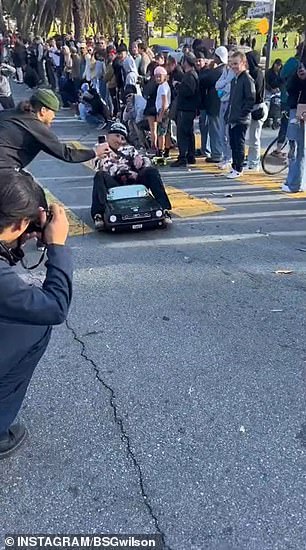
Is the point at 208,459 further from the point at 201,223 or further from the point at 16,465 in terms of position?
the point at 201,223

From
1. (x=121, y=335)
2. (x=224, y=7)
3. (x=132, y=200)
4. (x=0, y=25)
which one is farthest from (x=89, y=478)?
(x=0, y=25)

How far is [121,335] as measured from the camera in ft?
12.8

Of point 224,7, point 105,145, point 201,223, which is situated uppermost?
point 224,7

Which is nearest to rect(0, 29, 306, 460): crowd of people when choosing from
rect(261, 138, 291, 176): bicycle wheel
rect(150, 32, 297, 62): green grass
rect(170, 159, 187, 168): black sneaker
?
rect(170, 159, 187, 168): black sneaker

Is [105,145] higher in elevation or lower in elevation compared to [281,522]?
higher

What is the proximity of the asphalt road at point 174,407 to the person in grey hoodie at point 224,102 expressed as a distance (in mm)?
4284

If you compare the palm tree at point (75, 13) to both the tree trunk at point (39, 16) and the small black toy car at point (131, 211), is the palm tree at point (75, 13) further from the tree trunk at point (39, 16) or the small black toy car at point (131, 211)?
the small black toy car at point (131, 211)

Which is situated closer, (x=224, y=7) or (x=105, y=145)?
(x=105, y=145)

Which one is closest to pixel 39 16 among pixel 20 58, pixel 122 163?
pixel 20 58

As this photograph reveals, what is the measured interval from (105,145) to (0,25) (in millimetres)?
44731

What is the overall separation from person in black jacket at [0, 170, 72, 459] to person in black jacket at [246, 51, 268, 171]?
21.9 ft

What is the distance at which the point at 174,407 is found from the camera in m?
3.05

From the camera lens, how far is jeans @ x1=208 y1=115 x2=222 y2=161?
955 centimetres

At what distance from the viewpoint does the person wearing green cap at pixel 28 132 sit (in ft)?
15.1
